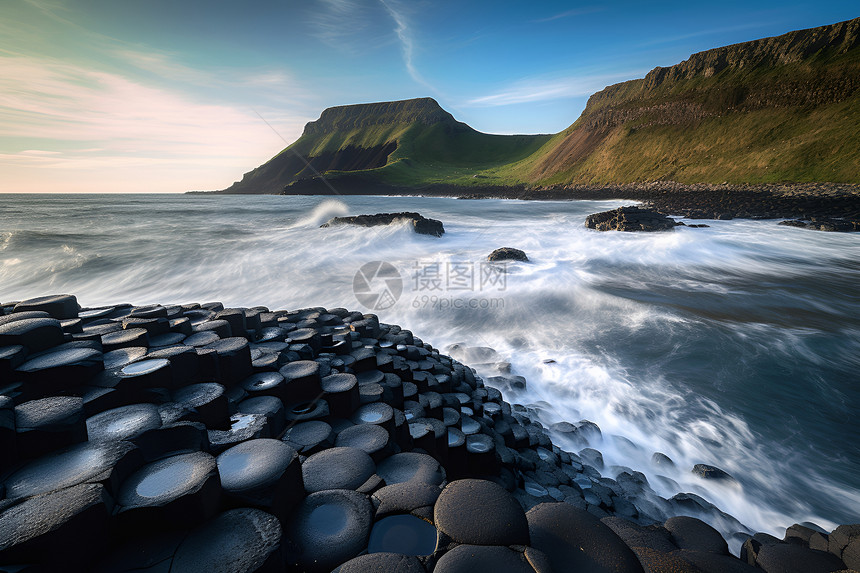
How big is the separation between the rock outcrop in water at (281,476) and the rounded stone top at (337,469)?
1 cm

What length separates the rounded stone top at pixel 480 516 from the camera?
1.71 metres

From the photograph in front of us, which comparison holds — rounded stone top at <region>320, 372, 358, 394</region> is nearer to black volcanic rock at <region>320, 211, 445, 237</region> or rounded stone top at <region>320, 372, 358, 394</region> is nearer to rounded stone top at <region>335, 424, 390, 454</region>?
rounded stone top at <region>335, 424, 390, 454</region>

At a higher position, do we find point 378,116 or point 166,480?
point 378,116

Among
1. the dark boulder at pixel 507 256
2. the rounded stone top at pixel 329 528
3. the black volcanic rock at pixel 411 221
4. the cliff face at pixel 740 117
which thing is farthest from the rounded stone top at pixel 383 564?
the cliff face at pixel 740 117

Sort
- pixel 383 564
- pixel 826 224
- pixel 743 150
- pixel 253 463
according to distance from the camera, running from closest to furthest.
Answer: pixel 383 564
pixel 253 463
pixel 826 224
pixel 743 150

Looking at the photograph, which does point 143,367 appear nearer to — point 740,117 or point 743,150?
point 743,150

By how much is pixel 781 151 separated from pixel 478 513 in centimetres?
5252

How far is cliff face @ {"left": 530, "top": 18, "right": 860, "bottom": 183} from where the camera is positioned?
35.5 meters

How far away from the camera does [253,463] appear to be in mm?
2035

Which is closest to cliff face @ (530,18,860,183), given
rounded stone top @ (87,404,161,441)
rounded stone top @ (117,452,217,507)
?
rounded stone top @ (117,452,217,507)

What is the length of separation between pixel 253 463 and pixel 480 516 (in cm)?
129

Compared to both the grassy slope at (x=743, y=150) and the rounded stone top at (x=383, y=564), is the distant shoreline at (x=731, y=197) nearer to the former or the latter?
the grassy slope at (x=743, y=150)

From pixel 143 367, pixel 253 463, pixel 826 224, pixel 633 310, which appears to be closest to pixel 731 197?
pixel 826 224

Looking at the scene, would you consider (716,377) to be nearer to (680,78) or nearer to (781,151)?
(781,151)
